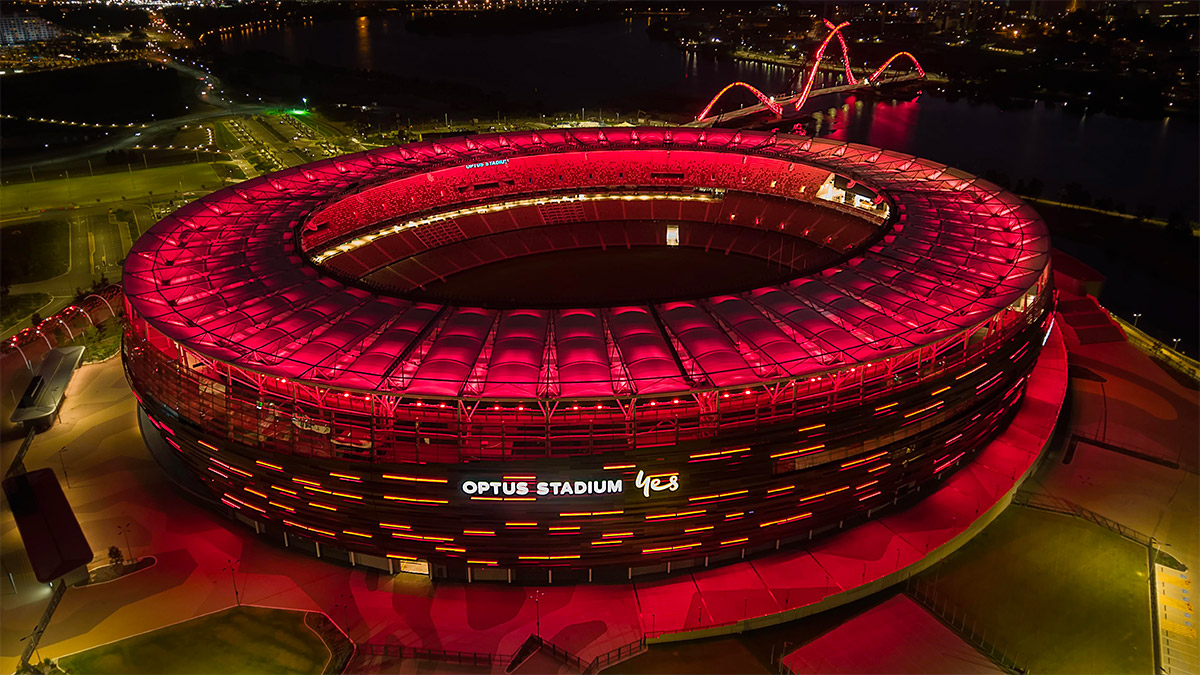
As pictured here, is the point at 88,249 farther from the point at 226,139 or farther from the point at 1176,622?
the point at 1176,622

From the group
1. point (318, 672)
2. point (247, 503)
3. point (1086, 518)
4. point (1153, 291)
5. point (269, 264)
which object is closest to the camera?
point (318, 672)

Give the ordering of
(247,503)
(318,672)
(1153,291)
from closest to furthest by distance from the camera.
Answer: (318,672) < (247,503) < (1153,291)

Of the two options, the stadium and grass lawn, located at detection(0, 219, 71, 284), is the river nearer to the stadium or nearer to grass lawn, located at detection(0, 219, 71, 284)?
the stadium

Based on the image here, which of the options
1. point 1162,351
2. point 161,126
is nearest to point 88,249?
point 161,126

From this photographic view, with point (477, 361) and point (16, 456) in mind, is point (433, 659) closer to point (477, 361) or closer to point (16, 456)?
point (477, 361)

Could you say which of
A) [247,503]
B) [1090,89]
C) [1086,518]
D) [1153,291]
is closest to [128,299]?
[247,503]

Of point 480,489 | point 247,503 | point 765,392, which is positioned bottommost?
point 247,503

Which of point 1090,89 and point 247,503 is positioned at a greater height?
point 1090,89
